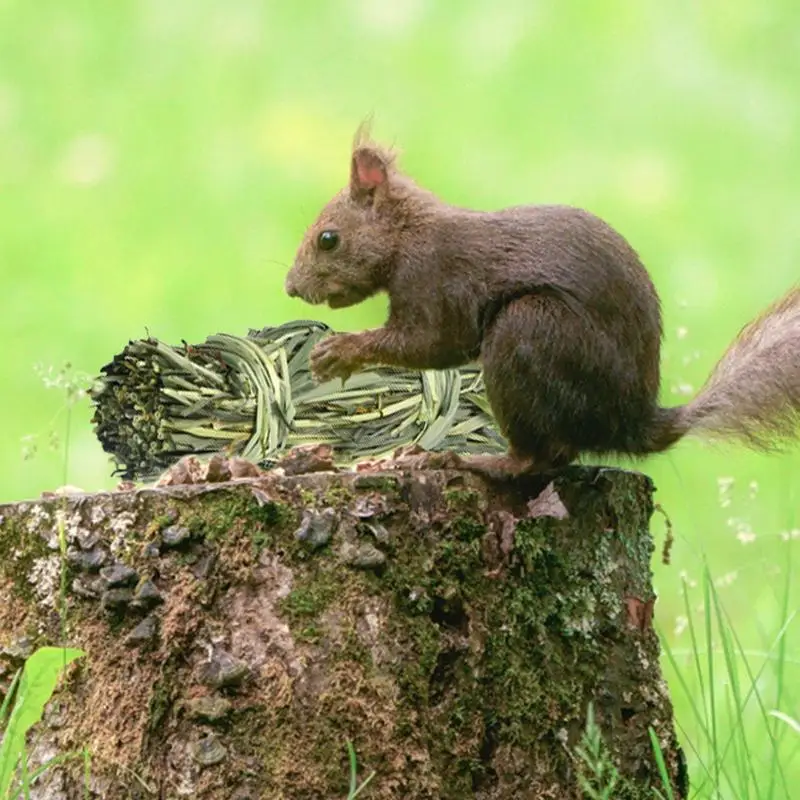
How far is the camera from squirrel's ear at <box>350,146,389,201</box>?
2100mm

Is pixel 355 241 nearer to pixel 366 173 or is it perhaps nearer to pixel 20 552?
pixel 366 173

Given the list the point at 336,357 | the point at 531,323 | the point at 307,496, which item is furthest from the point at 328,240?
the point at 307,496

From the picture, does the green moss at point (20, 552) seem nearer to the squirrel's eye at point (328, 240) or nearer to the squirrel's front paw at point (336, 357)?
the squirrel's front paw at point (336, 357)

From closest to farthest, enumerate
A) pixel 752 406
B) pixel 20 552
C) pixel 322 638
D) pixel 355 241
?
pixel 322 638
pixel 20 552
pixel 752 406
pixel 355 241

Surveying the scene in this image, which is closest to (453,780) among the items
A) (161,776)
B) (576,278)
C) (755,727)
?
(161,776)

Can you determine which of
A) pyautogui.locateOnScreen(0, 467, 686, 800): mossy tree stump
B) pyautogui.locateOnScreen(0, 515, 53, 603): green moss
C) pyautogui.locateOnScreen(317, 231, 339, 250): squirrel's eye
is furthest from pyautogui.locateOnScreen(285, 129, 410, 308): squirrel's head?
pyautogui.locateOnScreen(0, 515, 53, 603): green moss

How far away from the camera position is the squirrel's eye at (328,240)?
2086 millimetres

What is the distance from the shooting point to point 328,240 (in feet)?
6.85

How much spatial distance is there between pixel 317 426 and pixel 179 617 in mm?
562

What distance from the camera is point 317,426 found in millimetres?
2129

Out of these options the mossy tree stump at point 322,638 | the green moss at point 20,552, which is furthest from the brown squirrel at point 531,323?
the green moss at point 20,552

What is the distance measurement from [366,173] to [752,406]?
0.74m

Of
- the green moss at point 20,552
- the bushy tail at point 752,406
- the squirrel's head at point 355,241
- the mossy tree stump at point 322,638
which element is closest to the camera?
the mossy tree stump at point 322,638

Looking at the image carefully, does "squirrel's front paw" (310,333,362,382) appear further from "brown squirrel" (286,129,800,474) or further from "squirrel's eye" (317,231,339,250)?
"squirrel's eye" (317,231,339,250)
